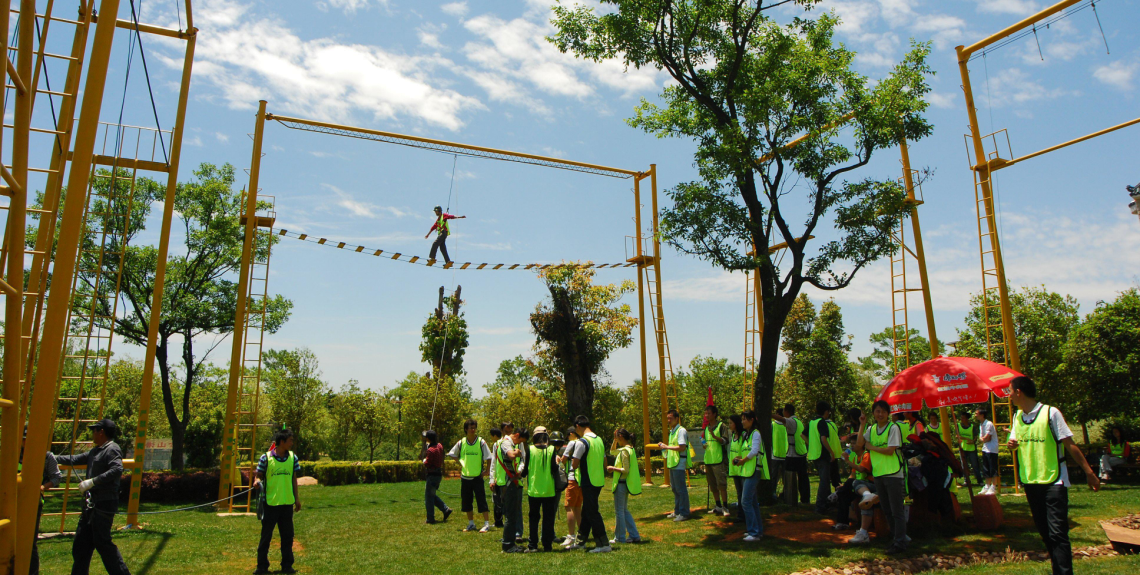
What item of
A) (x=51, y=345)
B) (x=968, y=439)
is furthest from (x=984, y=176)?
(x=51, y=345)

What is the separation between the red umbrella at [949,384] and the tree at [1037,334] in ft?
30.1

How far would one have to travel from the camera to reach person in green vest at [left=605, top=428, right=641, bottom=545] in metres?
9.96

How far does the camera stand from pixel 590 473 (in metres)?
9.41

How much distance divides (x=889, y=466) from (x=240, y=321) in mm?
11677

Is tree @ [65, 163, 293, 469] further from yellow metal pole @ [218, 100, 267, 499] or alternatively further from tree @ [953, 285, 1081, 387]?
tree @ [953, 285, 1081, 387]

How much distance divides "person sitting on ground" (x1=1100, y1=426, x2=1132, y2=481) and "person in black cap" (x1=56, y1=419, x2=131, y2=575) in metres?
18.0

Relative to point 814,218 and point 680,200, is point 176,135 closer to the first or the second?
point 680,200

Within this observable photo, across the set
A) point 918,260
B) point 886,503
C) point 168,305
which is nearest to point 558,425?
point 168,305

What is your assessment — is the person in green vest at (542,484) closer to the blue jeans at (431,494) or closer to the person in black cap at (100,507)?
the blue jeans at (431,494)

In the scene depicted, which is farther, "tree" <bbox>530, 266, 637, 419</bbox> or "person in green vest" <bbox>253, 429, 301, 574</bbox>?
"tree" <bbox>530, 266, 637, 419</bbox>

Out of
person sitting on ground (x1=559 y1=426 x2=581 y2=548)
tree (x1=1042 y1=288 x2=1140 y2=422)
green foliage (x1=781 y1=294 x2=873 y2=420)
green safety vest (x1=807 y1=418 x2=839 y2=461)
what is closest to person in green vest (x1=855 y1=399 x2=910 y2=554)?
green safety vest (x1=807 y1=418 x2=839 y2=461)

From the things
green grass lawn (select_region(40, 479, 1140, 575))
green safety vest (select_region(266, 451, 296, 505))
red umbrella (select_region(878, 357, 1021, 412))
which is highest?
red umbrella (select_region(878, 357, 1021, 412))

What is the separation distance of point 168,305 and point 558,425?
14850 millimetres

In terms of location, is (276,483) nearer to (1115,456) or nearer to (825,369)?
(1115,456)
